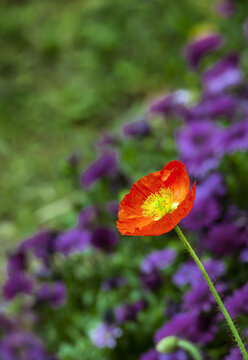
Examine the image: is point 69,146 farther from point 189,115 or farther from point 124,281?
point 124,281

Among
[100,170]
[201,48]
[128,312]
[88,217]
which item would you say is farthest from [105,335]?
[201,48]

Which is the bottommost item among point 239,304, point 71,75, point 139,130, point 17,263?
point 239,304

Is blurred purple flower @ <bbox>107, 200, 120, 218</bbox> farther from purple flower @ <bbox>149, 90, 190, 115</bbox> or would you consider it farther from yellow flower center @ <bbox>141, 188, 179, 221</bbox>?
yellow flower center @ <bbox>141, 188, 179, 221</bbox>

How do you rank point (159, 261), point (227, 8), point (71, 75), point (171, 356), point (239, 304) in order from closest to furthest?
point (239, 304)
point (171, 356)
point (159, 261)
point (227, 8)
point (71, 75)

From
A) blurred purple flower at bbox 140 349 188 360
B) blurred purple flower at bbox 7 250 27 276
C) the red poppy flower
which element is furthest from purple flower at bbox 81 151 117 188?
the red poppy flower

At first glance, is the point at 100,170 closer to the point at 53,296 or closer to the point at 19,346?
the point at 53,296

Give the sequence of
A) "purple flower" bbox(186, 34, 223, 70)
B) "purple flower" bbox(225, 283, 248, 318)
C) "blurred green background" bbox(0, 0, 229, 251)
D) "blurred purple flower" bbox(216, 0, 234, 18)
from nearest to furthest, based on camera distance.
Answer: "purple flower" bbox(225, 283, 248, 318), "purple flower" bbox(186, 34, 223, 70), "blurred purple flower" bbox(216, 0, 234, 18), "blurred green background" bbox(0, 0, 229, 251)

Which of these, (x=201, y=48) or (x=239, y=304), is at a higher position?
(x=201, y=48)
